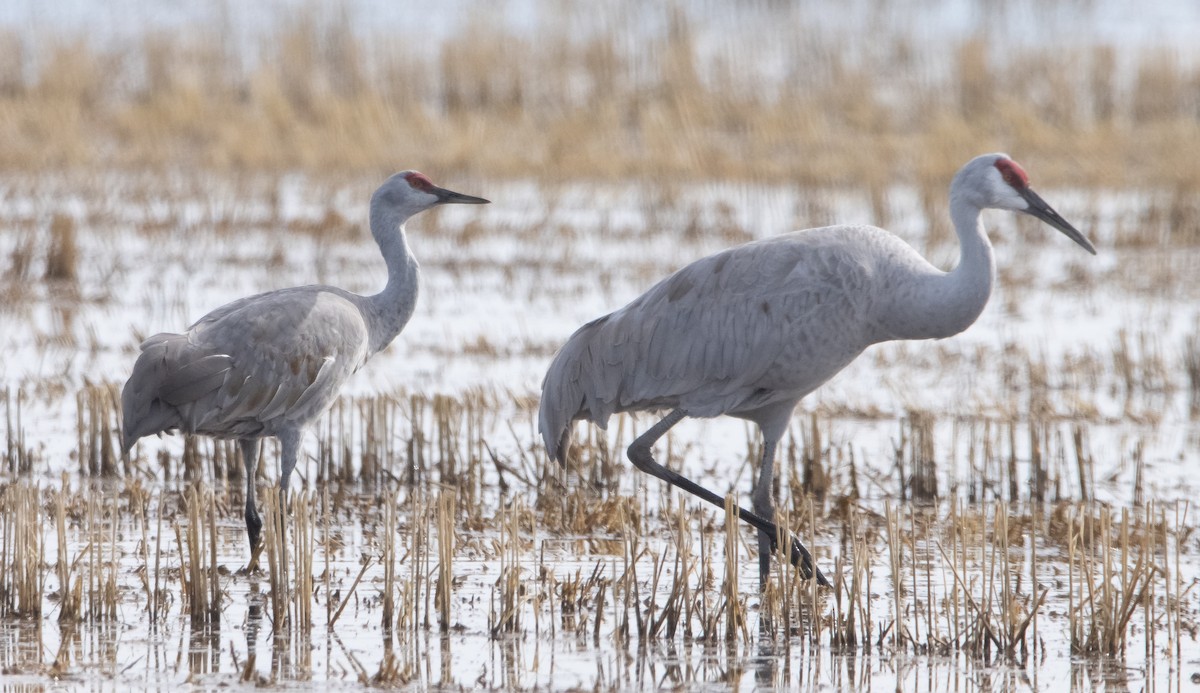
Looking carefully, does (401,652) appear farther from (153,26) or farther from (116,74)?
(153,26)

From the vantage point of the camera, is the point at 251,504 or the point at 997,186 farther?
the point at 997,186

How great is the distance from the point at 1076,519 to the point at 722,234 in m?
6.65

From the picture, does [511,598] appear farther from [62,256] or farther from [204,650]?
[62,256]

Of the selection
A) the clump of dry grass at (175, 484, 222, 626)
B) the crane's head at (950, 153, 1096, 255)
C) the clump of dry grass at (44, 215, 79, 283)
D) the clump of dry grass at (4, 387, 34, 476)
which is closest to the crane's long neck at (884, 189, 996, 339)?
the crane's head at (950, 153, 1096, 255)

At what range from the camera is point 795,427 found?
8180mm

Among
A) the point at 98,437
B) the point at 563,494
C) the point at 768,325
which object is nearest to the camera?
the point at 768,325

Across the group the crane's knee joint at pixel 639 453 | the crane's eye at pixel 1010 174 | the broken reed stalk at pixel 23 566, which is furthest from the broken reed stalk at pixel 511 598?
the crane's eye at pixel 1010 174

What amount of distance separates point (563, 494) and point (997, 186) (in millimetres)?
1934

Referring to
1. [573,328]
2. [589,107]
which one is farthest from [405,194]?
[589,107]

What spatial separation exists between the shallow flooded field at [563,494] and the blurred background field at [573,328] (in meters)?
0.03

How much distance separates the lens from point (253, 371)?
19.6ft

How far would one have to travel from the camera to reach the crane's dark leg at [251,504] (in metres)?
5.89

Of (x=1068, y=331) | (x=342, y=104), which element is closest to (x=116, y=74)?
(x=342, y=104)

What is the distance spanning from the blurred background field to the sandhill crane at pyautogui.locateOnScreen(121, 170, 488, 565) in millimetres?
283
